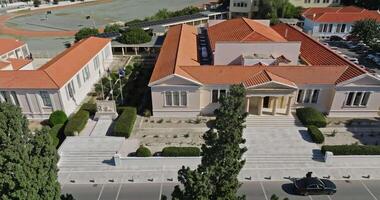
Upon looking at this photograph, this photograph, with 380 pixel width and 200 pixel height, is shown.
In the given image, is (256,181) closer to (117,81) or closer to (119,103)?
(119,103)

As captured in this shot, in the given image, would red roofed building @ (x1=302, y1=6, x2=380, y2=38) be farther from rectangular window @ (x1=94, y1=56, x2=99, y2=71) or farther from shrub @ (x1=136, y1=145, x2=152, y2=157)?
shrub @ (x1=136, y1=145, x2=152, y2=157)

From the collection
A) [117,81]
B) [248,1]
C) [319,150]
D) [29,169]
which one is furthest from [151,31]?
[29,169]

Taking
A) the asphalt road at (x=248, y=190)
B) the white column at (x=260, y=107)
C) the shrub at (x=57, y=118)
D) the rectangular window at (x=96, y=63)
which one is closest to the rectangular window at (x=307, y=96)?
the white column at (x=260, y=107)

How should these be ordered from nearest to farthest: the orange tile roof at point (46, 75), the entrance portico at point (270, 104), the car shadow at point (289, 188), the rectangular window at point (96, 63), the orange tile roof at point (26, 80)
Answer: the car shadow at point (289, 188)
the orange tile roof at point (26, 80)
the orange tile roof at point (46, 75)
the entrance portico at point (270, 104)
the rectangular window at point (96, 63)

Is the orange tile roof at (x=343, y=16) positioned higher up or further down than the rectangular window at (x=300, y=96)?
higher up

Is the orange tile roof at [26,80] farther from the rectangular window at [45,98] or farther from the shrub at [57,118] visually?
the shrub at [57,118]

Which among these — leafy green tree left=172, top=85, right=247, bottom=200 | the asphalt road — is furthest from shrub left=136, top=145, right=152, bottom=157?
leafy green tree left=172, top=85, right=247, bottom=200

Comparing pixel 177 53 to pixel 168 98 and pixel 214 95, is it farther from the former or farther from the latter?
pixel 214 95
